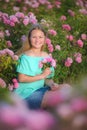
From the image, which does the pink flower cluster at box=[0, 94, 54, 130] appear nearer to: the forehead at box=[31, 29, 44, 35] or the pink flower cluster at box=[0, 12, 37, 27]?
the forehead at box=[31, 29, 44, 35]

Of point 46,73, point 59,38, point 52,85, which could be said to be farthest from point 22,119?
point 59,38

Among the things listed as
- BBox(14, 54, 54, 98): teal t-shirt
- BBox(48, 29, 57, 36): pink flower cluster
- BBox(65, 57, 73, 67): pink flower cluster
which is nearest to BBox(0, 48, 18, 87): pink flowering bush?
BBox(14, 54, 54, 98): teal t-shirt

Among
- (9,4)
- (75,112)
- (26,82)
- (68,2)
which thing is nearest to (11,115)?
(75,112)

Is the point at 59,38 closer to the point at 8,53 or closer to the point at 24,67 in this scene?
the point at 8,53

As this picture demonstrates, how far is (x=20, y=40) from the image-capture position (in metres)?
5.30

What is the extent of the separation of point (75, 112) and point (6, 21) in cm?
479

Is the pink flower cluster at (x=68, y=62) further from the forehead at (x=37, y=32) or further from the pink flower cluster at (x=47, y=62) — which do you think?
the forehead at (x=37, y=32)

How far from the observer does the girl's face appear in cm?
365

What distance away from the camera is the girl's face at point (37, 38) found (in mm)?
3648

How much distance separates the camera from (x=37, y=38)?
12.0 ft

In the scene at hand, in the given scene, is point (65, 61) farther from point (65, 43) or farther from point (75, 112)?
point (75, 112)

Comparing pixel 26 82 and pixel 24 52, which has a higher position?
pixel 24 52

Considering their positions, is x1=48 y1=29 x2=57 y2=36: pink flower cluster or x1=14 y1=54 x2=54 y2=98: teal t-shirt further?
x1=48 y1=29 x2=57 y2=36: pink flower cluster

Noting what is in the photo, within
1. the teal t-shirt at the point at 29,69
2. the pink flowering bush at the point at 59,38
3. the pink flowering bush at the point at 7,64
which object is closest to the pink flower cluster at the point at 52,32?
the pink flowering bush at the point at 59,38
